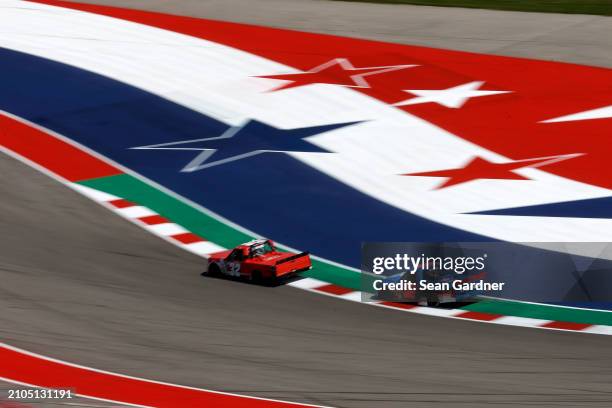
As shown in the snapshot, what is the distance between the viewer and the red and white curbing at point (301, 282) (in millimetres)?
12828

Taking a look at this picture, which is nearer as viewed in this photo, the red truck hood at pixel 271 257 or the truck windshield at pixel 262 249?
the red truck hood at pixel 271 257

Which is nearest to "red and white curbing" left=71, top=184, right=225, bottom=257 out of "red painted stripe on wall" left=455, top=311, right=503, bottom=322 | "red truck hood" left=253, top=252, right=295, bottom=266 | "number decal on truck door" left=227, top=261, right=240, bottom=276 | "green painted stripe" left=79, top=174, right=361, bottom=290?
"green painted stripe" left=79, top=174, right=361, bottom=290

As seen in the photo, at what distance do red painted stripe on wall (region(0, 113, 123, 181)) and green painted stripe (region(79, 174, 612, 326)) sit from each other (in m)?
0.49

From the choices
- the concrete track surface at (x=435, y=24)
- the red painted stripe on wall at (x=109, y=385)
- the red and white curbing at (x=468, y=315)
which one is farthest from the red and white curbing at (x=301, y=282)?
the concrete track surface at (x=435, y=24)

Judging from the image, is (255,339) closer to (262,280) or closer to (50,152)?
(262,280)

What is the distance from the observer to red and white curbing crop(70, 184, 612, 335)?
42.1ft

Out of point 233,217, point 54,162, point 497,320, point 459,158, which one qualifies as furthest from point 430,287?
point 54,162

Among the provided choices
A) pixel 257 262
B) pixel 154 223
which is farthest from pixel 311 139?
pixel 257 262

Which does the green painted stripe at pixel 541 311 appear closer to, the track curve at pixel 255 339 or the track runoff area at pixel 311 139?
the track runoff area at pixel 311 139

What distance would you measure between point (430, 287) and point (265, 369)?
3.02m

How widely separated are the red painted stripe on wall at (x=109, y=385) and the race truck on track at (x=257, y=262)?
3.68 meters

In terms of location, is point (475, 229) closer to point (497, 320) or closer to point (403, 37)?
point (497, 320)

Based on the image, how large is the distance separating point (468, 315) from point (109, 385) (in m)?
4.66

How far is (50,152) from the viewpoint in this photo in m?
19.8
